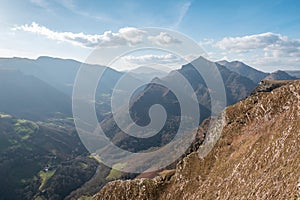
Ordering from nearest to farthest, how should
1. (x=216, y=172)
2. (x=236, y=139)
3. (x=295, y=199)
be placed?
(x=295, y=199)
(x=216, y=172)
(x=236, y=139)

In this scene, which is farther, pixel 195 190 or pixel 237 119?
pixel 237 119

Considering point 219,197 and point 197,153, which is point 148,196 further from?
point 219,197

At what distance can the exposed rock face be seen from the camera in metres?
89.1

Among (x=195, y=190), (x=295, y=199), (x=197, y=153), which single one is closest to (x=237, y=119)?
(x=197, y=153)

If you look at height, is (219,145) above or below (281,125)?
below

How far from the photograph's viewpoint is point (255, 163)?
106 m

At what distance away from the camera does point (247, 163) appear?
109 metres

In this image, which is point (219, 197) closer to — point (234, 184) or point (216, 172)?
point (234, 184)

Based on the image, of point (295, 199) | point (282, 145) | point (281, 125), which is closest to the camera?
point (295, 199)

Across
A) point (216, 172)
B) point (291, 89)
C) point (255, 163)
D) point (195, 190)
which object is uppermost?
point (291, 89)

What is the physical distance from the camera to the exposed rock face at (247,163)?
89.1 metres

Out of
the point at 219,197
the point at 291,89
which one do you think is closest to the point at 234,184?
the point at 219,197

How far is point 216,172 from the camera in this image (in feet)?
401

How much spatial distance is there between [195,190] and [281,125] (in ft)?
153
